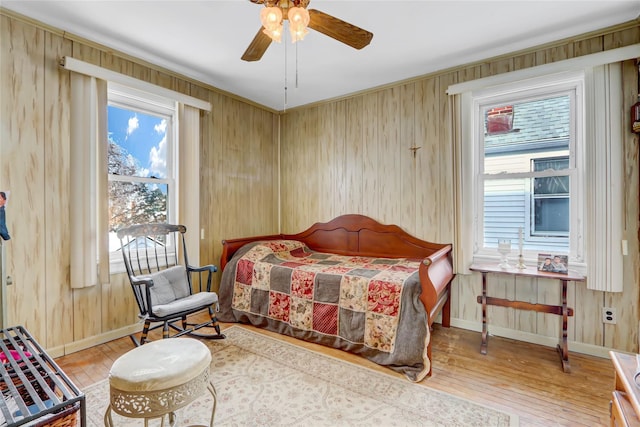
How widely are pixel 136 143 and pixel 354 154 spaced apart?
232 centimetres

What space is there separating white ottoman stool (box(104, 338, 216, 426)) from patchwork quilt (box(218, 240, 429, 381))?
127cm

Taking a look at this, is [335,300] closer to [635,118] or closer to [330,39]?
[330,39]

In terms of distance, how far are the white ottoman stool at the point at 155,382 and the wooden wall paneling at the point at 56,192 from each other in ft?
4.85

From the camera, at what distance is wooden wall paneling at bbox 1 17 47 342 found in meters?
2.15

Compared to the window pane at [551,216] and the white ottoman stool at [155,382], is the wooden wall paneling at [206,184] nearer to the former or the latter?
the white ottoman stool at [155,382]

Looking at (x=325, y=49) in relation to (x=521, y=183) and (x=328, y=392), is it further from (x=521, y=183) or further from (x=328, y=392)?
(x=328, y=392)

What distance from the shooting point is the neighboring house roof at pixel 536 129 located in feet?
8.74

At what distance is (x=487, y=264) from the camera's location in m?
2.81

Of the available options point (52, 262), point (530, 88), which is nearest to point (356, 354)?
point (52, 262)

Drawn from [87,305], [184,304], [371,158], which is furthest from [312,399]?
[371,158]

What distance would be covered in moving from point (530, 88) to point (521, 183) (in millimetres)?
845

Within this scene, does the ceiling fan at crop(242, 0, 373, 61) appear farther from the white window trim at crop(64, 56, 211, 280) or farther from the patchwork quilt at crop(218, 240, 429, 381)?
the patchwork quilt at crop(218, 240, 429, 381)

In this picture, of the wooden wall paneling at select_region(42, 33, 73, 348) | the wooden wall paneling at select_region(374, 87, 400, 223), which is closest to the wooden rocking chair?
the wooden wall paneling at select_region(42, 33, 73, 348)

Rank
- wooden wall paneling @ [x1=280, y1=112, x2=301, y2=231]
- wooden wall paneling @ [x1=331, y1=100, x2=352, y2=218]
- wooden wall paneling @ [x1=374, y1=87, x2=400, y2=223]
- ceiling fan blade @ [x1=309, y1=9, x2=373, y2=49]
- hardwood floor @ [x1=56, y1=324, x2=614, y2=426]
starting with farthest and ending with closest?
wooden wall paneling @ [x1=280, y1=112, x2=301, y2=231] < wooden wall paneling @ [x1=331, y1=100, x2=352, y2=218] < wooden wall paneling @ [x1=374, y1=87, x2=400, y2=223] < hardwood floor @ [x1=56, y1=324, x2=614, y2=426] < ceiling fan blade @ [x1=309, y1=9, x2=373, y2=49]
